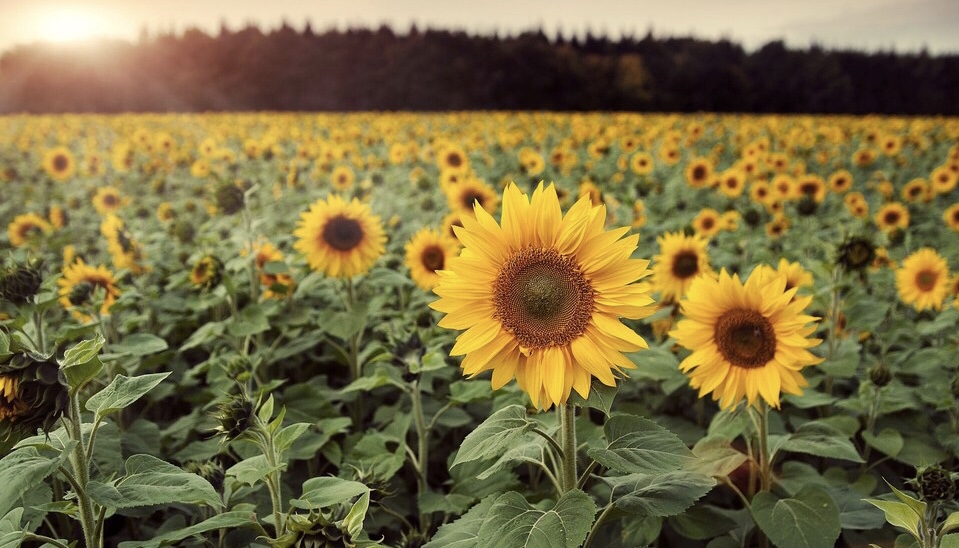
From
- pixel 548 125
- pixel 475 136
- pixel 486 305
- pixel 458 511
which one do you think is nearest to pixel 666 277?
pixel 458 511

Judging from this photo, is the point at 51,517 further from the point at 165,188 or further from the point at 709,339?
the point at 165,188

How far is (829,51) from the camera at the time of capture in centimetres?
4581

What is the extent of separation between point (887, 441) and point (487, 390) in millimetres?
1559

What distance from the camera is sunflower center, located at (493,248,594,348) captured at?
5.17ft

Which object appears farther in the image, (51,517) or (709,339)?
(51,517)

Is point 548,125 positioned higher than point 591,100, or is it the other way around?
point 591,100

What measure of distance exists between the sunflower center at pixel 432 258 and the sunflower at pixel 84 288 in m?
1.54

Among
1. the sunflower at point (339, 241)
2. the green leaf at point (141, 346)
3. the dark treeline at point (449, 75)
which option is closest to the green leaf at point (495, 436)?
the green leaf at point (141, 346)

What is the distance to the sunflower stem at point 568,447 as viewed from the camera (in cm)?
A: 164

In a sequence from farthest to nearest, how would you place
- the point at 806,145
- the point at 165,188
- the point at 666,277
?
the point at 806,145, the point at 165,188, the point at 666,277

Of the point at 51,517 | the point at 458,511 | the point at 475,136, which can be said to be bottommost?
the point at 51,517

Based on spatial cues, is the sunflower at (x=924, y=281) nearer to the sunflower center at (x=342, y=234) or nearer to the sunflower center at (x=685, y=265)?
the sunflower center at (x=685, y=265)

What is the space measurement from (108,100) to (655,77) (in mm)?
33808

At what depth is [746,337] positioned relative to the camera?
82.1 inches
